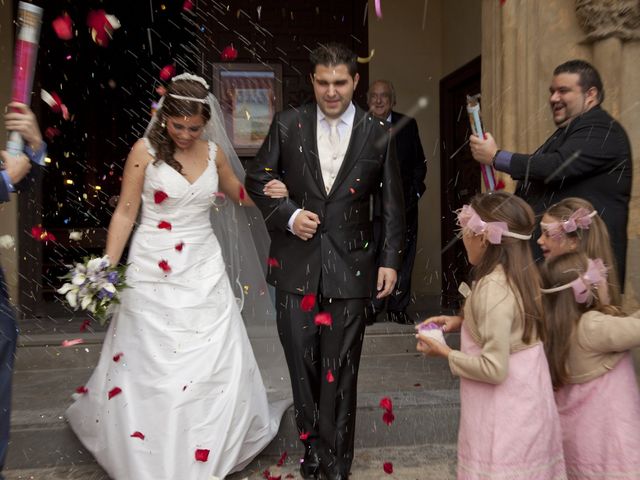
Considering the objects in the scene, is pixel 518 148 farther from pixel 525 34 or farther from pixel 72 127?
pixel 72 127

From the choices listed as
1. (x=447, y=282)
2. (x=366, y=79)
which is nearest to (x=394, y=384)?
(x=447, y=282)

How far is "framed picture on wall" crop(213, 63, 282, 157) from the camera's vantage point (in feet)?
26.7

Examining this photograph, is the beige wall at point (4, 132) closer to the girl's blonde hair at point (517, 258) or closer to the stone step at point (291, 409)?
the stone step at point (291, 409)

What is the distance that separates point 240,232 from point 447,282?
439 cm

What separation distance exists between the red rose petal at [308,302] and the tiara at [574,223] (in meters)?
1.21

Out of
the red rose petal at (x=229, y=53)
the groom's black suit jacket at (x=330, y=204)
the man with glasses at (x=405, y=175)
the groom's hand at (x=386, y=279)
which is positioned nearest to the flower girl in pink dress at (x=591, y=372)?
the groom's hand at (x=386, y=279)

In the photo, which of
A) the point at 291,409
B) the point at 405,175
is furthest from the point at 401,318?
the point at 291,409

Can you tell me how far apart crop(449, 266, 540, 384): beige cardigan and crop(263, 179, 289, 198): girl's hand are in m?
1.26

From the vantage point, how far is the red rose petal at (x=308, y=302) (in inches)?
149

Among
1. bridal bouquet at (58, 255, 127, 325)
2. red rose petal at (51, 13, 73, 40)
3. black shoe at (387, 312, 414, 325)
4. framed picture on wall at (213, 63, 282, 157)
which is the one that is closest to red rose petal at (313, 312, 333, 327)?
bridal bouquet at (58, 255, 127, 325)

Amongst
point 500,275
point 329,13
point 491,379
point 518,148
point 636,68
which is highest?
point 329,13

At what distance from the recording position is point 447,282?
27.8ft

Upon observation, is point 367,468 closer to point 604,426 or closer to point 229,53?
point 604,426

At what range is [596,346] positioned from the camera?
2.99m
